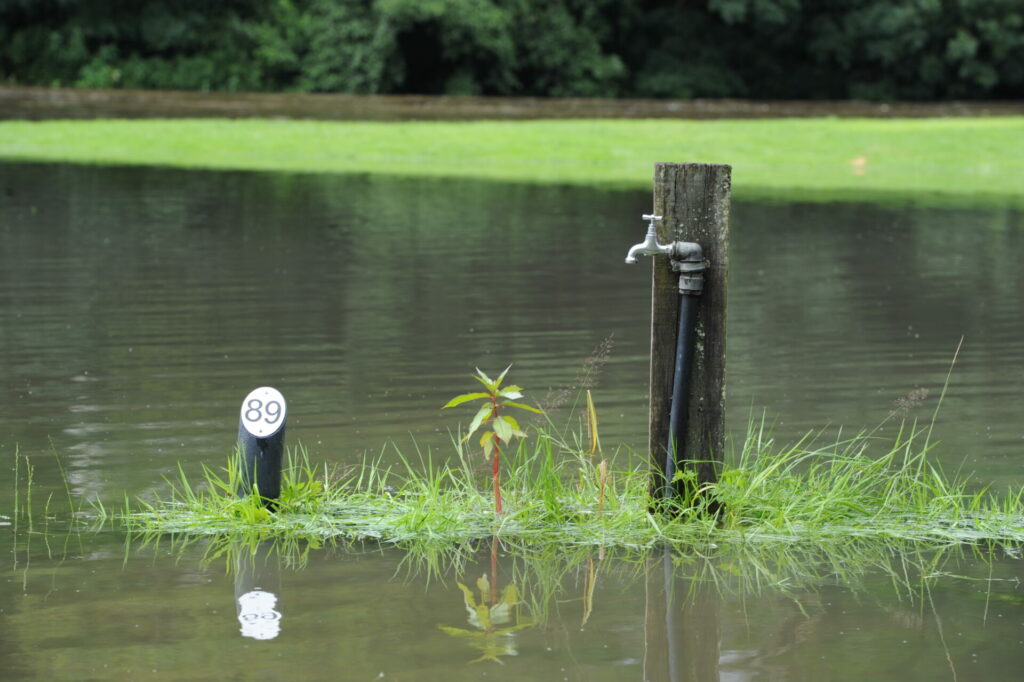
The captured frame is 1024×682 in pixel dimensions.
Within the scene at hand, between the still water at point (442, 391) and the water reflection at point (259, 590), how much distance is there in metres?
0.02

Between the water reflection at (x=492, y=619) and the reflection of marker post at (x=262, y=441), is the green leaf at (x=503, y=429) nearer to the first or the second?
the water reflection at (x=492, y=619)

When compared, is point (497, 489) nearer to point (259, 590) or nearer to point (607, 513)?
point (607, 513)

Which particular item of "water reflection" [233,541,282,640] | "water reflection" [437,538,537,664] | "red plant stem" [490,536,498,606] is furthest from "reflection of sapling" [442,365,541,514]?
"water reflection" [233,541,282,640]

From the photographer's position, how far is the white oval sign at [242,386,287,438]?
6.30 m

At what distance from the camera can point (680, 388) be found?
20.1ft

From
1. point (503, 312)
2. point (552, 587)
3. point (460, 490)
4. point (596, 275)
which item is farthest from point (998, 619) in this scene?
point (596, 275)

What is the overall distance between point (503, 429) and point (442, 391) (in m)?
3.31

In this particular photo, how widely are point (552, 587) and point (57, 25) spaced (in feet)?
156

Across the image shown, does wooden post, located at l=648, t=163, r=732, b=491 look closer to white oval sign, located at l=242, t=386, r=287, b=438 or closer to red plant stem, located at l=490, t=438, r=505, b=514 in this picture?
red plant stem, located at l=490, t=438, r=505, b=514

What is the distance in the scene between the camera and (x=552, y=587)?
5.70m

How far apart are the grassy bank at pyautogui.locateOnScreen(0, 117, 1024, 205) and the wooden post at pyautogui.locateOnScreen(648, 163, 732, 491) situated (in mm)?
22144

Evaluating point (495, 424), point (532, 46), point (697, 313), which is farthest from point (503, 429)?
point (532, 46)

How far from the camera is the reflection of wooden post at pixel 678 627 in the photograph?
16.1 feet

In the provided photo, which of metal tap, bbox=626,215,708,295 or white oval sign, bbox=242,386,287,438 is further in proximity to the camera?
white oval sign, bbox=242,386,287,438
